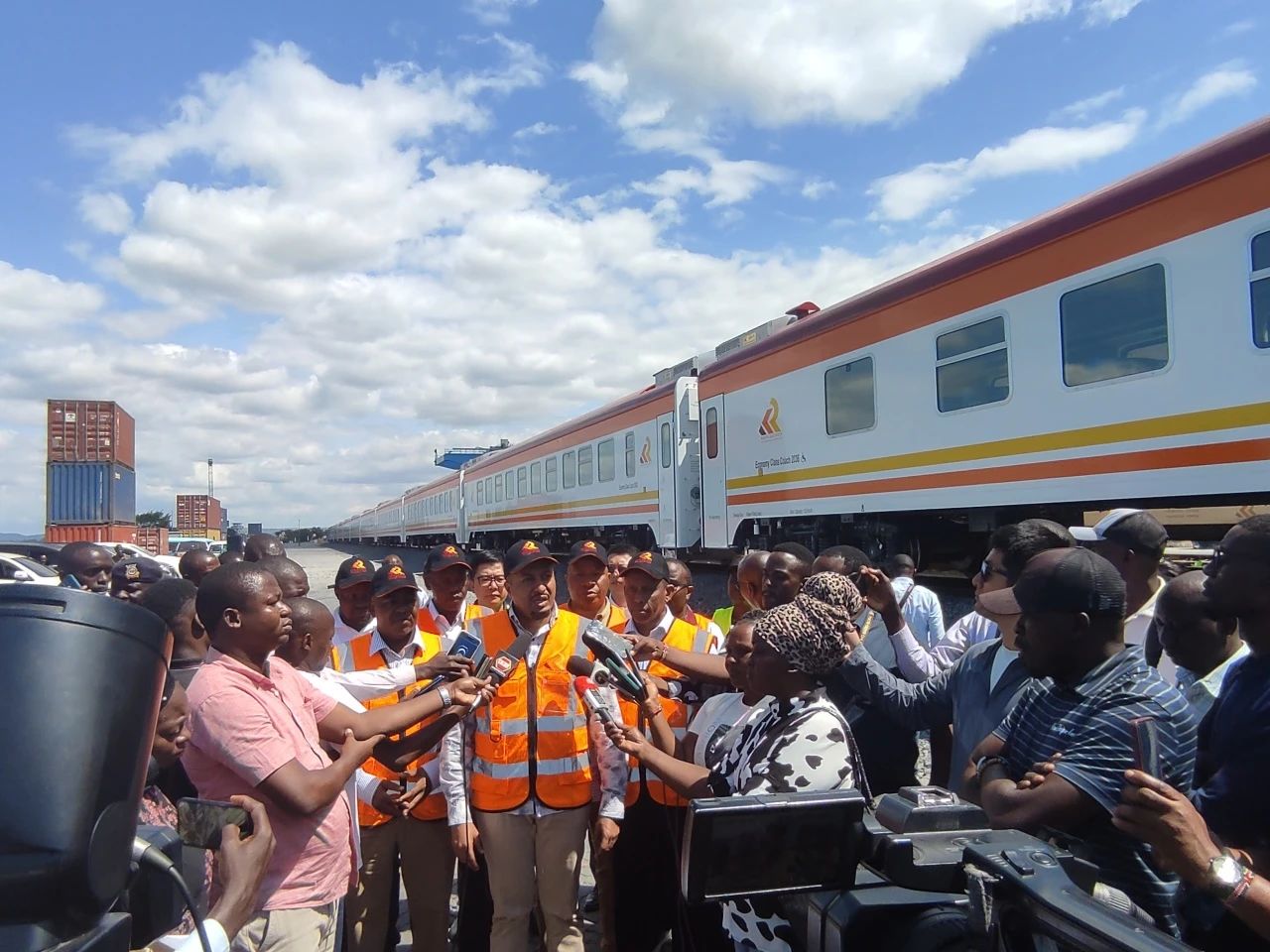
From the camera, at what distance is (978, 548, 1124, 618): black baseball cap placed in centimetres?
199

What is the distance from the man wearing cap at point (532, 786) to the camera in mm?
3119

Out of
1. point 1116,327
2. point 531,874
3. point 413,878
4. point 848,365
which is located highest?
point 848,365

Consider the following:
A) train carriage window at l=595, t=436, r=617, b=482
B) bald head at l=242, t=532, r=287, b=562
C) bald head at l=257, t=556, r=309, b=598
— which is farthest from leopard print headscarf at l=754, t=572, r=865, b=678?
train carriage window at l=595, t=436, r=617, b=482

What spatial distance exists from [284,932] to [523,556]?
4.95 ft

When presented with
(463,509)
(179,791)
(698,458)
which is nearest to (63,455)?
(463,509)

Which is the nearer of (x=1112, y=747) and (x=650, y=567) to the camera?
(x=1112, y=747)

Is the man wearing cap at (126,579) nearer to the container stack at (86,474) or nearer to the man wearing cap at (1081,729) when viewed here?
the man wearing cap at (1081,729)

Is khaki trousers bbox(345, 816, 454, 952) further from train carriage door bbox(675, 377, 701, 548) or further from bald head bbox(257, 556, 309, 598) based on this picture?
train carriage door bbox(675, 377, 701, 548)

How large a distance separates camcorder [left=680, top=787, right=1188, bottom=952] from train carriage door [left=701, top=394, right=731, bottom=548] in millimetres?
10603

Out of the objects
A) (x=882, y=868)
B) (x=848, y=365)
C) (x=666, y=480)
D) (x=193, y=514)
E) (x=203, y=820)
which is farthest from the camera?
(x=193, y=514)

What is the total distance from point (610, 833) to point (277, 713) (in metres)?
1.34

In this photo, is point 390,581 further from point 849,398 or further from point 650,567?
point 849,398

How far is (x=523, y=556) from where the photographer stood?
3457 millimetres

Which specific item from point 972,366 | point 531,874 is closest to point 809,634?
point 531,874
